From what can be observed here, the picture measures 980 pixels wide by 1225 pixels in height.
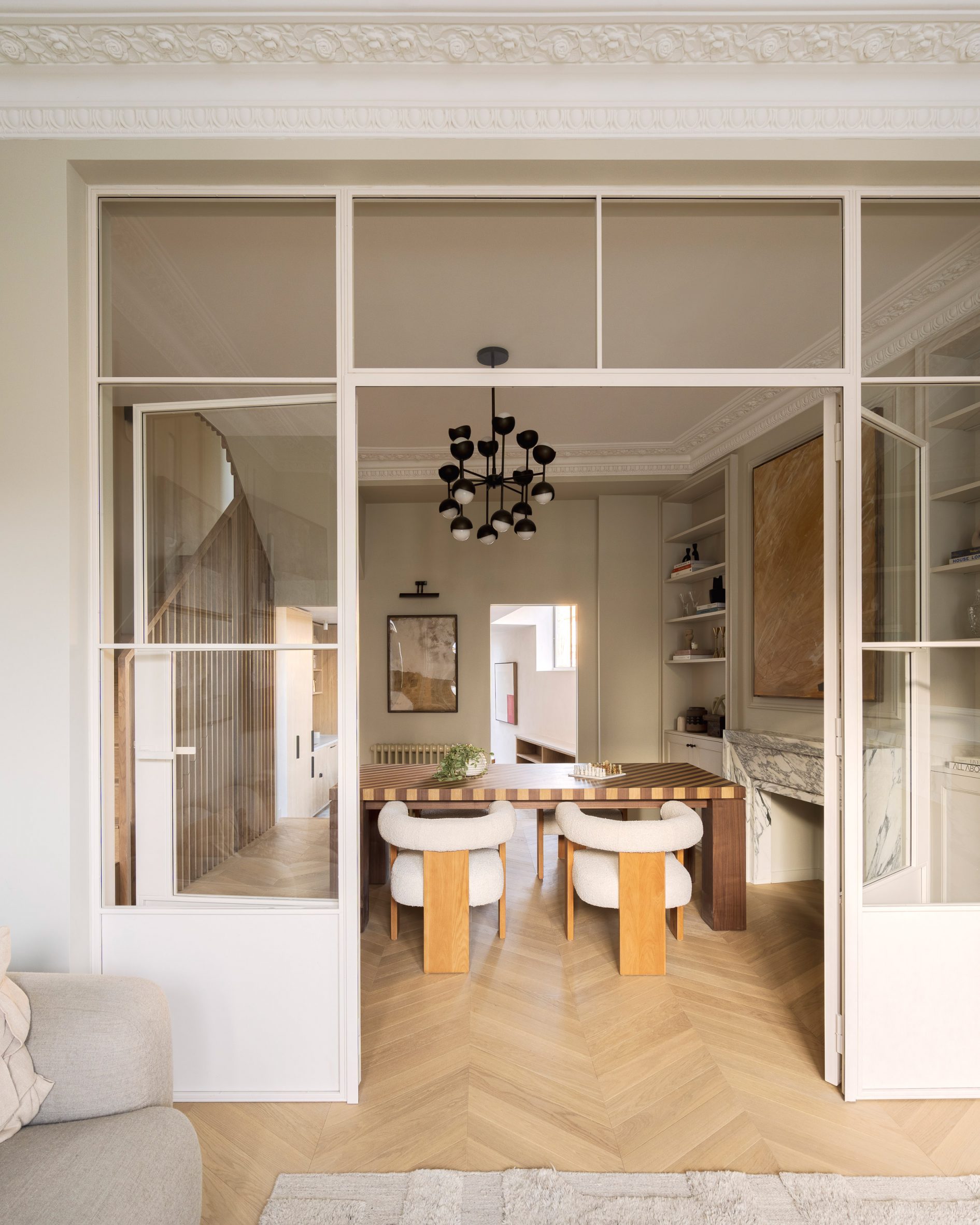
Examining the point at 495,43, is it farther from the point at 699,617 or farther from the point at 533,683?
the point at 533,683

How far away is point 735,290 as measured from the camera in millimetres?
2213

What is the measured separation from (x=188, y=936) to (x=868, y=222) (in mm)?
3172

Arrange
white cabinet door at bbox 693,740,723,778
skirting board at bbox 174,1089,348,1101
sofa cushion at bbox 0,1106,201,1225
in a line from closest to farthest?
sofa cushion at bbox 0,1106,201,1225 → skirting board at bbox 174,1089,348,1101 → white cabinet door at bbox 693,740,723,778

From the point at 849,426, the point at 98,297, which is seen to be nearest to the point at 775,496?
the point at 849,426

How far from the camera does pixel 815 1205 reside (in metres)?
1.71

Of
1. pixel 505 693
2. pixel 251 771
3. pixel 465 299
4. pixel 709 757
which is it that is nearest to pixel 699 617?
pixel 709 757

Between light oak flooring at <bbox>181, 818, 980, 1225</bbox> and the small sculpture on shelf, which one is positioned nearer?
light oak flooring at <bbox>181, 818, 980, 1225</bbox>

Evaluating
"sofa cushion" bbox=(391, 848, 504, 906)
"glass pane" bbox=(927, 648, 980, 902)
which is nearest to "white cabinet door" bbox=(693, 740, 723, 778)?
"sofa cushion" bbox=(391, 848, 504, 906)

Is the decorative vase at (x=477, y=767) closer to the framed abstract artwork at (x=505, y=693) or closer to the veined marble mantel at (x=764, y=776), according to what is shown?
the veined marble mantel at (x=764, y=776)

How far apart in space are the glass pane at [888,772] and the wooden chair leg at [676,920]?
1.22 metres

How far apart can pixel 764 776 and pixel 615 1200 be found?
9.25ft

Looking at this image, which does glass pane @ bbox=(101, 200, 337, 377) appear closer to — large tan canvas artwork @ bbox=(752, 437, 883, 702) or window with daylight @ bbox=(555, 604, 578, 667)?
large tan canvas artwork @ bbox=(752, 437, 883, 702)

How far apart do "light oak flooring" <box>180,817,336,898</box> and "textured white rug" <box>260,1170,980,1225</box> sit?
73cm

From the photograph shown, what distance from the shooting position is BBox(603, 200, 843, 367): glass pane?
7.17 ft
